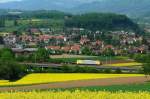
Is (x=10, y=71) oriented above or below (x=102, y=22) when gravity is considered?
below

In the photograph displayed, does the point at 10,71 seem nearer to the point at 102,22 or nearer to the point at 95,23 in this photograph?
the point at 102,22

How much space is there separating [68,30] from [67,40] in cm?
2158

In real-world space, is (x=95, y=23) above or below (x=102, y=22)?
below

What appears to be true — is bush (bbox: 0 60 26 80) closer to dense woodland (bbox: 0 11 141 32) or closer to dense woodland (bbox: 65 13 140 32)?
dense woodland (bbox: 0 11 141 32)

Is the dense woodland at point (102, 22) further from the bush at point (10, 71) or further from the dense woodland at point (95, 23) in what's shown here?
the bush at point (10, 71)

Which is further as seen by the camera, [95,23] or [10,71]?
[95,23]

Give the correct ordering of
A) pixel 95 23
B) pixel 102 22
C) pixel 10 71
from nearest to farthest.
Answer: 1. pixel 10 71
2. pixel 102 22
3. pixel 95 23

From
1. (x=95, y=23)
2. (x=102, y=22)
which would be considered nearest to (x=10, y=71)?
(x=102, y=22)

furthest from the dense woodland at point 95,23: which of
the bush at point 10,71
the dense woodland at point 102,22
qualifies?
the bush at point 10,71

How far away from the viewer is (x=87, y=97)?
53.2ft

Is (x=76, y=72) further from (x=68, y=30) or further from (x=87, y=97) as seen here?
(x=68, y=30)

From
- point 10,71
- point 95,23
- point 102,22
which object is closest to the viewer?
point 10,71

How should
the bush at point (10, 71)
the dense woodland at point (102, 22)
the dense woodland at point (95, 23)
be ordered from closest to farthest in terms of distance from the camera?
1. the bush at point (10, 71)
2. the dense woodland at point (95, 23)
3. the dense woodland at point (102, 22)

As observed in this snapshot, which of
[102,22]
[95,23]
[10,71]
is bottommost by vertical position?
[10,71]
